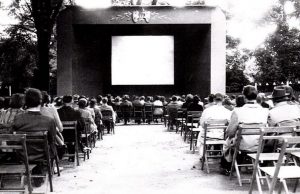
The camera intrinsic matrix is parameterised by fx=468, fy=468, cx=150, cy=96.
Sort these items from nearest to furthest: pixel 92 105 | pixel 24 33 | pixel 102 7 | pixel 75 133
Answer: pixel 75 133, pixel 92 105, pixel 102 7, pixel 24 33

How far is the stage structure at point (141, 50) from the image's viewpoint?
18438 millimetres

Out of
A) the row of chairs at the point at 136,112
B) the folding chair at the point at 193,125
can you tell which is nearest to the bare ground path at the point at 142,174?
the folding chair at the point at 193,125

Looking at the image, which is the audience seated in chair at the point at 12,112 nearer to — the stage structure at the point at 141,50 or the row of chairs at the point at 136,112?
the row of chairs at the point at 136,112

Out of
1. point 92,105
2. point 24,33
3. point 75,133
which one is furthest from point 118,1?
point 75,133

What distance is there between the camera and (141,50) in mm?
21438

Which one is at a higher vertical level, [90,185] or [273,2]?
[273,2]

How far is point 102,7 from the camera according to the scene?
18422 mm

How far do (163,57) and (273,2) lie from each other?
13.6 meters

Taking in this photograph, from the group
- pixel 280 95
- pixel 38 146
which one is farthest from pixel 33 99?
pixel 280 95

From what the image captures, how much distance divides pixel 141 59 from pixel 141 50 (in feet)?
1.35

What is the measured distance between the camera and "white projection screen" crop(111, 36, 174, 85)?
2139 centimetres

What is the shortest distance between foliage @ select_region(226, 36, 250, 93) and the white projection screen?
968 cm

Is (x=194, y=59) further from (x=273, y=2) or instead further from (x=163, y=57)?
(x=273, y=2)

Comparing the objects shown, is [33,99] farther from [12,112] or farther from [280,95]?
[280,95]
